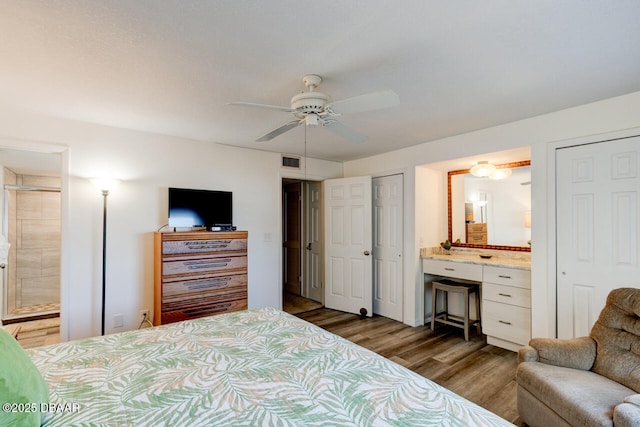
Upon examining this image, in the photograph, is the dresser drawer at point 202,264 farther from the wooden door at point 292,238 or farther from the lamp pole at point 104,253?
the wooden door at point 292,238

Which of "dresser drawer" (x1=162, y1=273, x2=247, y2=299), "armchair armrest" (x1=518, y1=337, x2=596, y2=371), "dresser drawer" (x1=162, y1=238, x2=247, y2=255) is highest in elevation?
"dresser drawer" (x1=162, y1=238, x2=247, y2=255)

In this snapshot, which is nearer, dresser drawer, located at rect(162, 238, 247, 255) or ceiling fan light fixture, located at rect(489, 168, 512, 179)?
dresser drawer, located at rect(162, 238, 247, 255)

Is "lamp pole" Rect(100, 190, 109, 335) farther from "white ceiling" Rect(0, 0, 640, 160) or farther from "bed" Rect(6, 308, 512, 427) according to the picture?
"bed" Rect(6, 308, 512, 427)

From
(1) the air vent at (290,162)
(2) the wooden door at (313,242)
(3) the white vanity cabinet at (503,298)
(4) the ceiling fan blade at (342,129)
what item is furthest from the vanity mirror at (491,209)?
(4) the ceiling fan blade at (342,129)

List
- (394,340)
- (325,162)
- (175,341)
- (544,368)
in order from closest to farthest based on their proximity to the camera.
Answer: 1. (175,341)
2. (544,368)
3. (394,340)
4. (325,162)

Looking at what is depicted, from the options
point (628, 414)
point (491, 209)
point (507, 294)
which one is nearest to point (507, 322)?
point (507, 294)

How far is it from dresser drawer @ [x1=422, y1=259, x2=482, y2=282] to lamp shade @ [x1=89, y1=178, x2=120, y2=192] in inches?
143

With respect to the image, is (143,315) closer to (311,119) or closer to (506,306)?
(311,119)

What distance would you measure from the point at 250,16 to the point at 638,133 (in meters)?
2.93

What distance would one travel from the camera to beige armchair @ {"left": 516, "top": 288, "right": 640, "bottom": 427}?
1547 millimetres

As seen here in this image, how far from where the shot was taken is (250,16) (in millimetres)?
1444

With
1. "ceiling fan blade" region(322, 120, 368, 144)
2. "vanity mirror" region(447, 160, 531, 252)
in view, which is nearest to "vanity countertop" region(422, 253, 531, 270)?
"vanity mirror" region(447, 160, 531, 252)

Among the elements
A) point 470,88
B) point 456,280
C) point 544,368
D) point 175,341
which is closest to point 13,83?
point 175,341

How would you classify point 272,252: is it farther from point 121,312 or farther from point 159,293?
point 121,312
